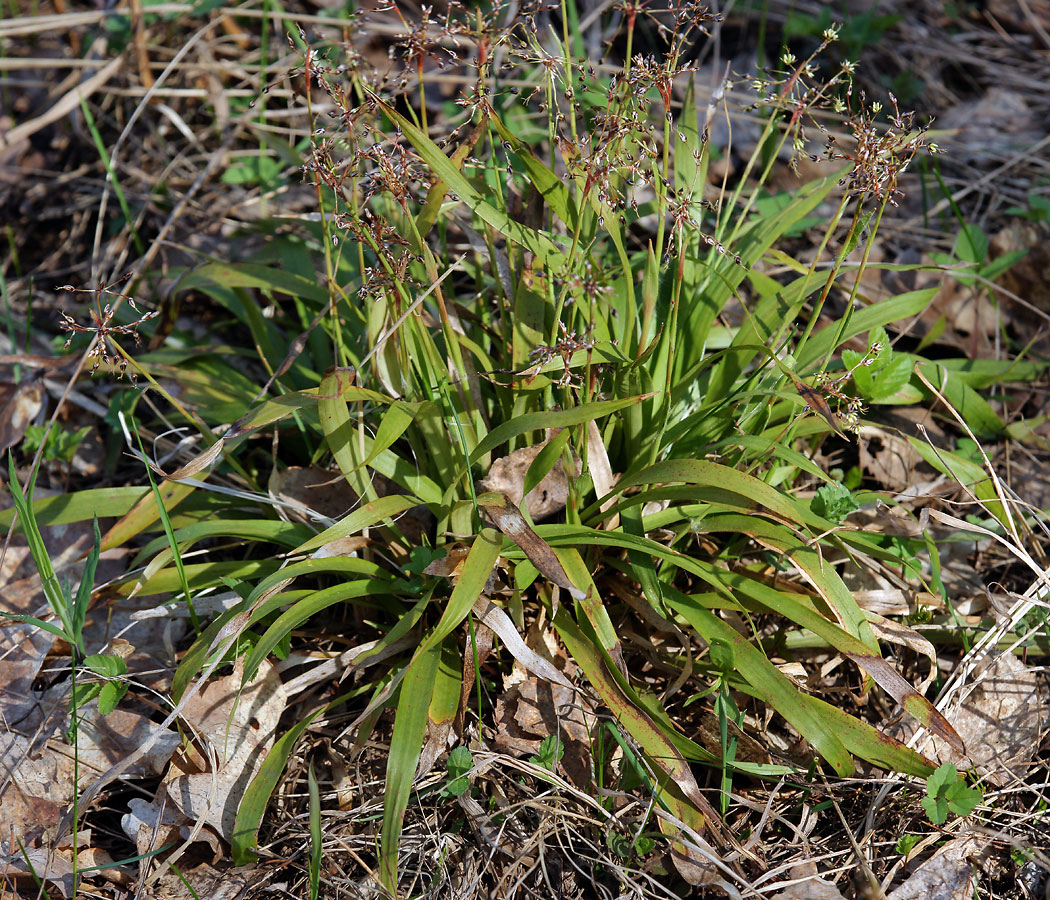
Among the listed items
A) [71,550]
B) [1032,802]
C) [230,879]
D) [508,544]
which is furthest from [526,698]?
[71,550]

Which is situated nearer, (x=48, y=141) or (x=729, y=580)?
(x=729, y=580)

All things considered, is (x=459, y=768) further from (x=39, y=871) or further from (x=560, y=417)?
(x=39, y=871)

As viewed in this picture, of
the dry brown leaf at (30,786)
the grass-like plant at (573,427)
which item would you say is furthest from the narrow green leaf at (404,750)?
the dry brown leaf at (30,786)

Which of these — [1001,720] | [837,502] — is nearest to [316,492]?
[837,502]

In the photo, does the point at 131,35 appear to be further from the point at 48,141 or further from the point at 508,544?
the point at 508,544

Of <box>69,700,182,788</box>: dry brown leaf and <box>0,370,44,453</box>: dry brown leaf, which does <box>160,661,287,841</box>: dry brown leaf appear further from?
Result: <box>0,370,44,453</box>: dry brown leaf

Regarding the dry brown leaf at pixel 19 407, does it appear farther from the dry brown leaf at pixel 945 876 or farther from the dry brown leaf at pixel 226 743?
the dry brown leaf at pixel 945 876
